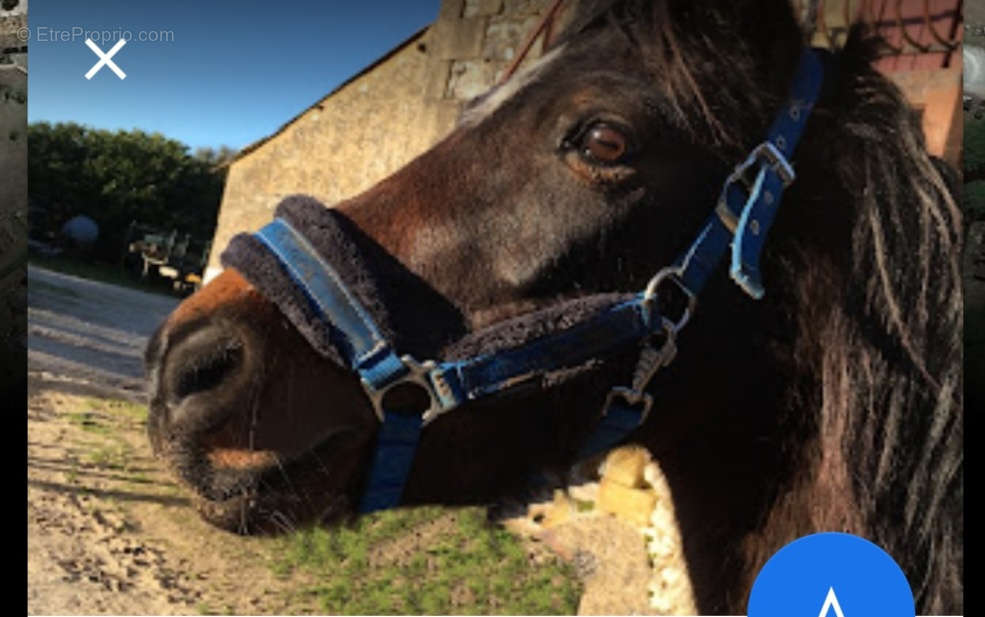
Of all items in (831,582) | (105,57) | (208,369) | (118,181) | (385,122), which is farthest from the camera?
(385,122)

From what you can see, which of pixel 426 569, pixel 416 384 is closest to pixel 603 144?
pixel 416 384

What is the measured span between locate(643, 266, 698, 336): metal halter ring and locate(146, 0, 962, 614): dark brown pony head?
0.02 meters

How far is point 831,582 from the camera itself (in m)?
1.34

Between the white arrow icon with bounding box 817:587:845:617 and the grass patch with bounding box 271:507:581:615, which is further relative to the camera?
the grass patch with bounding box 271:507:581:615

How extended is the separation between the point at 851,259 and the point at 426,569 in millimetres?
1708

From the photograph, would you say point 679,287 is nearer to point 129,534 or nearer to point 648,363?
point 648,363

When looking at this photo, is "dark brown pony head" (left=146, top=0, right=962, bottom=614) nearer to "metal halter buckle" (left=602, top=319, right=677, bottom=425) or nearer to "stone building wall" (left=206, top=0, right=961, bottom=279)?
"metal halter buckle" (left=602, top=319, right=677, bottom=425)

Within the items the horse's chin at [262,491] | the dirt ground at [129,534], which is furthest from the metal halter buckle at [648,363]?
the dirt ground at [129,534]

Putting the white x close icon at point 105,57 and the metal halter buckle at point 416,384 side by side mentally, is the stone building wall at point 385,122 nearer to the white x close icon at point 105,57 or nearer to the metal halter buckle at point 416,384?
the white x close icon at point 105,57

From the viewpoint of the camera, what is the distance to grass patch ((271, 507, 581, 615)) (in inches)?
86.3

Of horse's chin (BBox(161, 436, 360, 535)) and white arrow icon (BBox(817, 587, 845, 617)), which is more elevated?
horse's chin (BBox(161, 436, 360, 535))

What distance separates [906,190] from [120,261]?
196 centimetres

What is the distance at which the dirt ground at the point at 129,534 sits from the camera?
2154 millimetres

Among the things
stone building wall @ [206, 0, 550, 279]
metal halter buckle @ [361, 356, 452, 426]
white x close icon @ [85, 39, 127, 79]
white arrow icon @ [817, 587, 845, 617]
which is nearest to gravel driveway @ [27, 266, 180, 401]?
stone building wall @ [206, 0, 550, 279]
